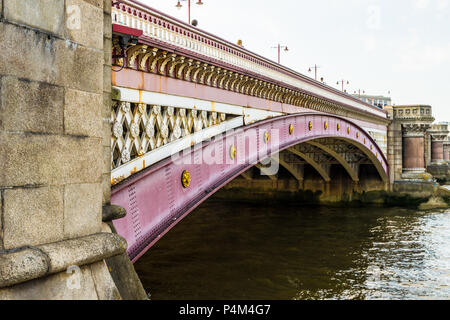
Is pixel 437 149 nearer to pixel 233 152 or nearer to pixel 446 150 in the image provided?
pixel 446 150

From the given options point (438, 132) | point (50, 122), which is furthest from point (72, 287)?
point (438, 132)

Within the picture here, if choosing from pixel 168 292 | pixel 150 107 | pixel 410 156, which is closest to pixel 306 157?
pixel 410 156

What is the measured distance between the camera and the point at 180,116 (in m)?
9.68

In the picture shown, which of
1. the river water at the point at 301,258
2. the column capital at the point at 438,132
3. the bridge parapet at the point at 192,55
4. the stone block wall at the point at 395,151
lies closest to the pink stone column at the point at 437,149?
the column capital at the point at 438,132

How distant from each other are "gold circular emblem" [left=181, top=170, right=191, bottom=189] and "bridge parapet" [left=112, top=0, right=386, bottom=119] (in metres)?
1.87

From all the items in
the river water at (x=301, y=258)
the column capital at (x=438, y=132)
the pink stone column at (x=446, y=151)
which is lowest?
the river water at (x=301, y=258)

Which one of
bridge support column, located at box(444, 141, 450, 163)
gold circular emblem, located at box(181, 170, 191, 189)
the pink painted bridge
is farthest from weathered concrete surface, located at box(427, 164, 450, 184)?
gold circular emblem, located at box(181, 170, 191, 189)

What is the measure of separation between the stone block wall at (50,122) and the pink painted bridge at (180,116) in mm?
3086

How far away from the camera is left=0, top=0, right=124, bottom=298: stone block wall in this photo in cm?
324

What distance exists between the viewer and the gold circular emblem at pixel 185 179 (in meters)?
9.74

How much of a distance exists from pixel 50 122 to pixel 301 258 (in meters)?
14.3

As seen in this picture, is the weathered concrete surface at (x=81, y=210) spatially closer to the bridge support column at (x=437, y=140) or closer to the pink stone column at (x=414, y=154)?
the pink stone column at (x=414, y=154)

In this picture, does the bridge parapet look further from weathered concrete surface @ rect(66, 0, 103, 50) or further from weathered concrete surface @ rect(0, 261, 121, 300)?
weathered concrete surface @ rect(0, 261, 121, 300)

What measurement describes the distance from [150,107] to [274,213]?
19341 millimetres
